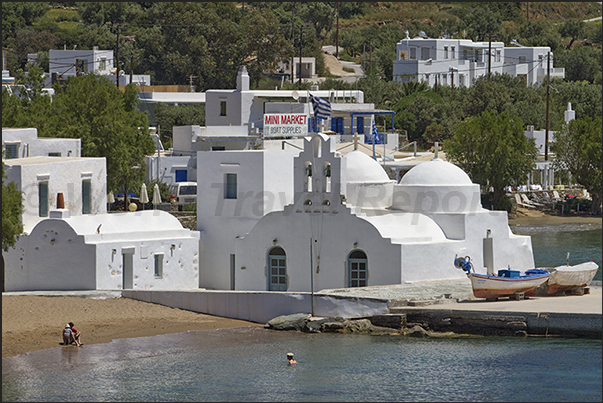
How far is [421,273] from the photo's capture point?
37.1m

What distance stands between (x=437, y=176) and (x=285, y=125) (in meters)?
7.10

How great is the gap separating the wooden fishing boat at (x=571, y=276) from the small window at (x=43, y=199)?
16.3m

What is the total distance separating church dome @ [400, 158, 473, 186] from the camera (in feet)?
128

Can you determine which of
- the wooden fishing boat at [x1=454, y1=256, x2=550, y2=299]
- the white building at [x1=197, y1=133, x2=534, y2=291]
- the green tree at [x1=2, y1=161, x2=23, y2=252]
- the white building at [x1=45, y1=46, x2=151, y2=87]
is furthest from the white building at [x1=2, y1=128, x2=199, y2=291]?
the white building at [x1=45, y1=46, x2=151, y2=87]

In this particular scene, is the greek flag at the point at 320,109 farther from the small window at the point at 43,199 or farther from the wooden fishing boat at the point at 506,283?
the small window at the point at 43,199

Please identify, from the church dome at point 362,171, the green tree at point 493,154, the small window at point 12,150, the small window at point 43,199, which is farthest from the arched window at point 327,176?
the green tree at point 493,154

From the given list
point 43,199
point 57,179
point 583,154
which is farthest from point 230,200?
point 583,154

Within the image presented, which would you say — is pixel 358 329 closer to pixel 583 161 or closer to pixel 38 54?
pixel 583 161

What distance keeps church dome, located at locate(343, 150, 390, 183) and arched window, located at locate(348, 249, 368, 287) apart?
3375 millimetres

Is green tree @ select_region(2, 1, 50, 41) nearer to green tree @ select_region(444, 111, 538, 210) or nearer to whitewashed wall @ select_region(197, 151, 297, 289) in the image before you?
green tree @ select_region(444, 111, 538, 210)

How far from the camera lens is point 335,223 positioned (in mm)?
37875

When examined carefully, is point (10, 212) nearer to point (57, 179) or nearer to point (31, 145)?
point (57, 179)

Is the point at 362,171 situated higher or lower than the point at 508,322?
higher

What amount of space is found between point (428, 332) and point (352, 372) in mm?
4407
